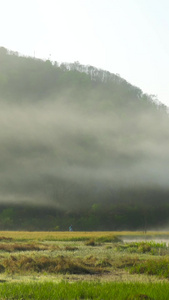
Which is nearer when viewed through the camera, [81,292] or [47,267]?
[81,292]

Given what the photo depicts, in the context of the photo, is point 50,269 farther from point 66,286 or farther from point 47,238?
point 47,238

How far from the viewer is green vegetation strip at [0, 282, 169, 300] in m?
16.0

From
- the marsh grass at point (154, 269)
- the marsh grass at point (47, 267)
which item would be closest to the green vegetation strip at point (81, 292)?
the marsh grass at point (154, 269)

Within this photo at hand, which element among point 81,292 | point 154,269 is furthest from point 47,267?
point 81,292

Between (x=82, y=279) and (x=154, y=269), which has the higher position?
(x=154, y=269)

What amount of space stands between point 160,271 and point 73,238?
2011 inches

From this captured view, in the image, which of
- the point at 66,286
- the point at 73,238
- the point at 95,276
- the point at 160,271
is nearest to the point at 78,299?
the point at 66,286

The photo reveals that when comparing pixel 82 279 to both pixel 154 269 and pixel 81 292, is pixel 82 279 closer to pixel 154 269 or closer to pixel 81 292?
pixel 154 269

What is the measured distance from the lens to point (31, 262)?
28188 mm

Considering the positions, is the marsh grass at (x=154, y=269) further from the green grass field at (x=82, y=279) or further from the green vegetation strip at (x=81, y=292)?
the green vegetation strip at (x=81, y=292)

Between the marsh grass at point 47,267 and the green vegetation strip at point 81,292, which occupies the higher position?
the green vegetation strip at point 81,292

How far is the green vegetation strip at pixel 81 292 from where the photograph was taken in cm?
1605

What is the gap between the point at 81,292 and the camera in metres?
17.0

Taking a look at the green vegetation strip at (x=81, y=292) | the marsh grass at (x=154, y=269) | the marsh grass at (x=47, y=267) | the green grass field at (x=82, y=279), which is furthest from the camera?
the marsh grass at (x=47, y=267)
